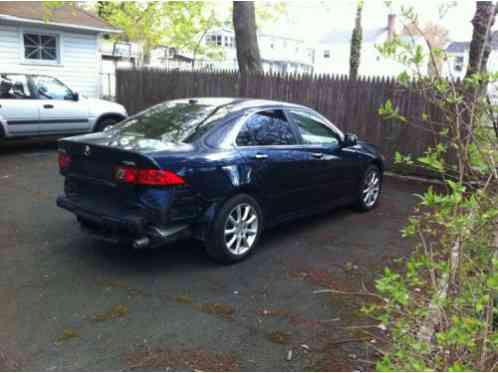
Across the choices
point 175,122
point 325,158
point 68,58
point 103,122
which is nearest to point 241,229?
point 175,122

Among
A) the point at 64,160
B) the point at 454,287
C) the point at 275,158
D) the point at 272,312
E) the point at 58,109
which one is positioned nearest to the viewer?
the point at 454,287

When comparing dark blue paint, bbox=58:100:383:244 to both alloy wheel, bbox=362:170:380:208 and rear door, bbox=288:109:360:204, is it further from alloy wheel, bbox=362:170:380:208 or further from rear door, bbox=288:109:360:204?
alloy wheel, bbox=362:170:380:208

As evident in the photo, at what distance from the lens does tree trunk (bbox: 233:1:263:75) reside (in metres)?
12.6

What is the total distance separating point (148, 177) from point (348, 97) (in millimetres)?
7148

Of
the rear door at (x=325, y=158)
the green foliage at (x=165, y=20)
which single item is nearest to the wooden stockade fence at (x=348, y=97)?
the rear door at (x=325, y=158)

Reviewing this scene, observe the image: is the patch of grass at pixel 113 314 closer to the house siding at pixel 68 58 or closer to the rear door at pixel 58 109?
the rear door at pixel 58 109

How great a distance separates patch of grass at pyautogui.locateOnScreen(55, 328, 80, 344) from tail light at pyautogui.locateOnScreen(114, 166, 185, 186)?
1.34 m

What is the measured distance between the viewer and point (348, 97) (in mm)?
10383

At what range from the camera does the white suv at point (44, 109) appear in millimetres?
9844

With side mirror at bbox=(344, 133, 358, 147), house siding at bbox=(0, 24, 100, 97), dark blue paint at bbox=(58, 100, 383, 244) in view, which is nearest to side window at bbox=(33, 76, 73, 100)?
house siding at bbox=(0, 24, 100, 97)

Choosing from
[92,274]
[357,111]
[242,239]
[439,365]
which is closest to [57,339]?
[92,274]

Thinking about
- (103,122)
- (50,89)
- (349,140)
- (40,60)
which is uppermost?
(40,60)

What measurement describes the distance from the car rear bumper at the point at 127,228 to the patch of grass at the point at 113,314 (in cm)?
57

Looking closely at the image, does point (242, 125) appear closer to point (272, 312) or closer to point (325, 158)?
point (325, 158)
